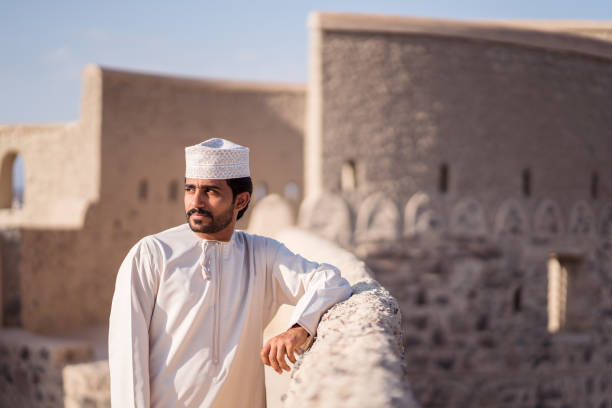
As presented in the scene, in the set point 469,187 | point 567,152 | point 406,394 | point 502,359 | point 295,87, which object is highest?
point 295,87

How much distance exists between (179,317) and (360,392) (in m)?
0.76

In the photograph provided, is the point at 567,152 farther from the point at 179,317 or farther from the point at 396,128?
the point at 179,317

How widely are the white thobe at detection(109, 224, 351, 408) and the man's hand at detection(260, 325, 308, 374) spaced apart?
0.16 ft

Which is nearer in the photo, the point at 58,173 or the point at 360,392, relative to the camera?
the point at 360,392

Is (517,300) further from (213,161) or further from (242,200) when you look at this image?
(213,161)

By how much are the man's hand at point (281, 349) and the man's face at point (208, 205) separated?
0.41m

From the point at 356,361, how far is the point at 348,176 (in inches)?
211

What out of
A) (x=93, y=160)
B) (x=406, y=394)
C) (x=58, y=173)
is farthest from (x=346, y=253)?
(x=58, y=173)

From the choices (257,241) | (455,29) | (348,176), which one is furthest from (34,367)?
(455,29)

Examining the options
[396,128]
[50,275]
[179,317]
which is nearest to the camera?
[179,317]

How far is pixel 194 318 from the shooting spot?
1.79 metres

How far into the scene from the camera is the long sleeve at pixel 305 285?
72.5 inches

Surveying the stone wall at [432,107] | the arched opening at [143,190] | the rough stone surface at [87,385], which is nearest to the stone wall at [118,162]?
the arched opening at [143,190]

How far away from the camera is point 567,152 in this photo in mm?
7332
